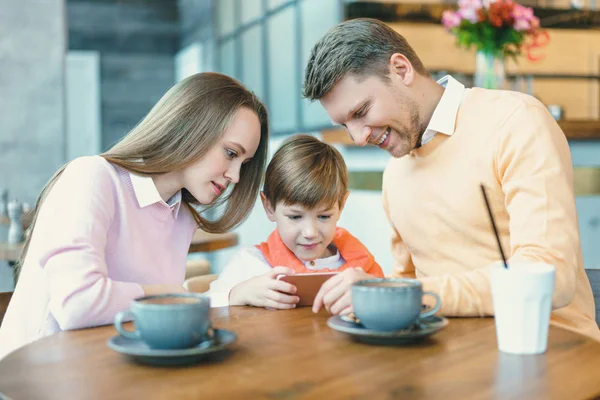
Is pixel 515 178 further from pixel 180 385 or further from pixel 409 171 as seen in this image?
pixel 180 385

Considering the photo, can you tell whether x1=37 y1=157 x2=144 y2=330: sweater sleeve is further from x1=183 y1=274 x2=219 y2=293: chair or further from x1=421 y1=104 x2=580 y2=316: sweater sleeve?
x1=421 y1=104 x2=580 y2=316: sweater sleeve

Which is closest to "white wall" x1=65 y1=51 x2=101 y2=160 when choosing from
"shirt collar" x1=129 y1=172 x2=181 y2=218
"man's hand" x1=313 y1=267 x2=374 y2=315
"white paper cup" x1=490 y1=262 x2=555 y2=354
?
"shirt collar" x1=129 y1=172 x2=181 y2=218

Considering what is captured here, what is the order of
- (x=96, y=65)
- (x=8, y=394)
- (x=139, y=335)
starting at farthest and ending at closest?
(x=96, y=65), (x=139, y=335), (x=8, y=394)

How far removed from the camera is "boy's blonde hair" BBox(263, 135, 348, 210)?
1.93 meters

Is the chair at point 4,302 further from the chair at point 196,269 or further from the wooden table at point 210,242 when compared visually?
the chair at point 196,269

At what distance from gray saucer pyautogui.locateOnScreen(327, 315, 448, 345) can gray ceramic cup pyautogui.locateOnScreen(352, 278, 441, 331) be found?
0.04 feet

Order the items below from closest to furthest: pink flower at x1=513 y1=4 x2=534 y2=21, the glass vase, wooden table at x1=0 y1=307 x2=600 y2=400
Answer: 1. wooden table at x1=0 y1=307 x2=600 y2=400
2. pink flower at x1=513 y1=4 x2=534 y2=21
3. the glass vase

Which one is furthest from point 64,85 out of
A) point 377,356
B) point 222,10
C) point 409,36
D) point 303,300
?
point 377,356

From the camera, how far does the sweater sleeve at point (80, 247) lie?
1.31 m

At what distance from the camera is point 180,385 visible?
3.01ft

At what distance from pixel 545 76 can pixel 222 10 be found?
395 centimetres

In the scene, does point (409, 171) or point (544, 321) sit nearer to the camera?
point (544, 321)

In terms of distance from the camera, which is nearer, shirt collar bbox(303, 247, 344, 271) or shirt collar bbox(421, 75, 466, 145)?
shirt collar bbox(421, 75, 466, 145)

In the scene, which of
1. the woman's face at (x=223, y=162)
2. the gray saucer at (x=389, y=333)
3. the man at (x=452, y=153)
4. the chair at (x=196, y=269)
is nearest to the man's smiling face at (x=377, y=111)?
the man at (x=452, y=153)
